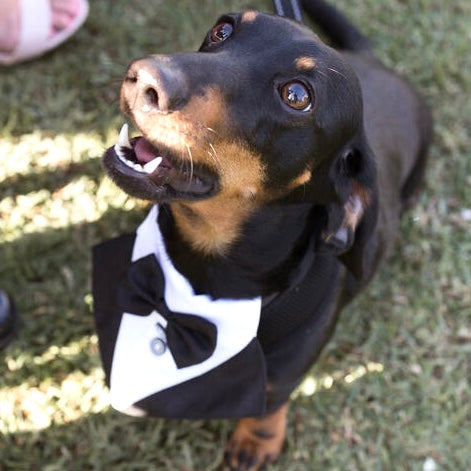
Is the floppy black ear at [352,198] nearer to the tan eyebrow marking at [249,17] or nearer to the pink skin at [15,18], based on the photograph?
the tan eyebrow marking at [249,17]

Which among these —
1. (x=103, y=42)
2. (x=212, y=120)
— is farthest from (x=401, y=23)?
(x=212, y=120)

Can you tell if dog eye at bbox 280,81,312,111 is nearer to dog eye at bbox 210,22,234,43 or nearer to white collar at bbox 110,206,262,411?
dog eye at bbox 210,22,234,43

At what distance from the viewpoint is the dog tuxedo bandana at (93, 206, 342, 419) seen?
2752 millimetres

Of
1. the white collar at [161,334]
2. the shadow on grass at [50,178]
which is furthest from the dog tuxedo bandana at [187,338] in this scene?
the shadow on grass at [50,178]

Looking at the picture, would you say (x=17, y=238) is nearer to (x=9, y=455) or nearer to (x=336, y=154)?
(x=9, y=455)

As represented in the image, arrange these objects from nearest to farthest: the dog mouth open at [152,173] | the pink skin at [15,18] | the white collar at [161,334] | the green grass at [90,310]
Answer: the dog mouth open at [152,173]
the white collar at [161,334]
the green grass at [90,310]
the pink skin at [15,18]

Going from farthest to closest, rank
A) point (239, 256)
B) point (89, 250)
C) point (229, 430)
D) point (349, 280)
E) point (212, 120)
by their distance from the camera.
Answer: point (89, 250) < point (229, 430) < point (349, 280) < point (239, 256) < point (212, 120)

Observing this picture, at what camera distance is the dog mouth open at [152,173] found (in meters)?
2.17

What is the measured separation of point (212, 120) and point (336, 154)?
56cm

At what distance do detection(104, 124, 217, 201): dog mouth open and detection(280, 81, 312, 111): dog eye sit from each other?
0.34m

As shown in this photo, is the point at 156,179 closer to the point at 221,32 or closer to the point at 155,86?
the point at 155,86

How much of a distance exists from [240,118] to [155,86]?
0.33 meters

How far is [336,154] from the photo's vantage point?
8.21 feet

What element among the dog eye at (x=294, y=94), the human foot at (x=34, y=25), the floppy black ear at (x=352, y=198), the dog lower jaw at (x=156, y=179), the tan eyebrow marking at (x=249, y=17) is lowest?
the human foot at (x=34, y=25)
